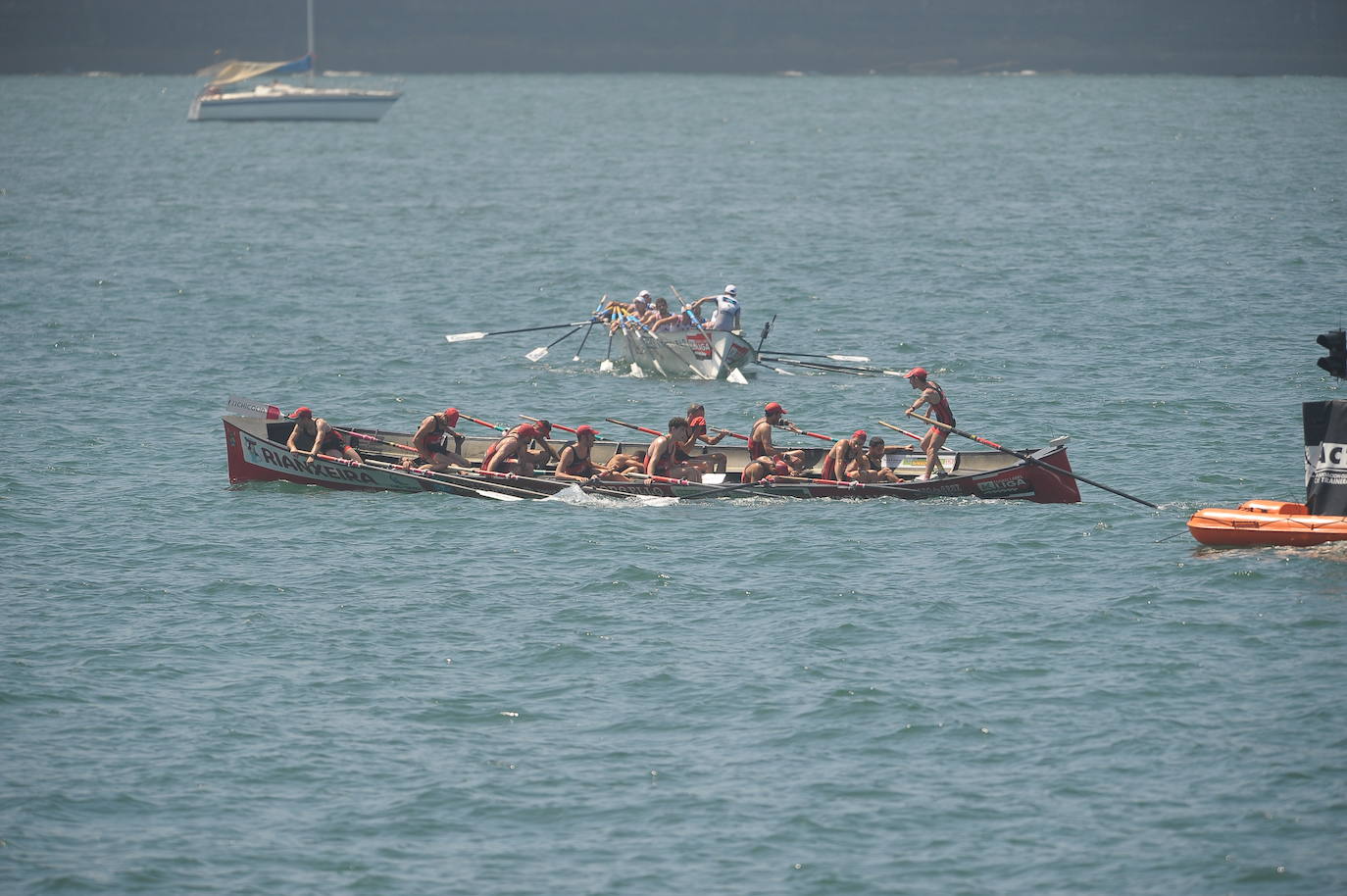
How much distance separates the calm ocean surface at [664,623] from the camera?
16.7m

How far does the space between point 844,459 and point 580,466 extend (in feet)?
15.0

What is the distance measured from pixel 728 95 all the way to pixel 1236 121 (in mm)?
63888

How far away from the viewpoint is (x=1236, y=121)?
12038 centimetres

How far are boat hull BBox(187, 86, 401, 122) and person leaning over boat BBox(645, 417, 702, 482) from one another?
109m

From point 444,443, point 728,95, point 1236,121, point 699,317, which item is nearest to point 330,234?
point 699,317

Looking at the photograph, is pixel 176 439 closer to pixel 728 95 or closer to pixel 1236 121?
pixel 1236 121

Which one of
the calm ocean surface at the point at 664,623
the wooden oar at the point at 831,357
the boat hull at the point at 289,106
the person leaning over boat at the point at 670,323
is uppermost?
the boat hull at the point at 289,106

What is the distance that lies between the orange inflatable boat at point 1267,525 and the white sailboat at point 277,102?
114 m

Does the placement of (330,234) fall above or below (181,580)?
above

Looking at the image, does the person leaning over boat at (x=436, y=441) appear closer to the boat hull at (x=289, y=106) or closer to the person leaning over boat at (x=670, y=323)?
the person leaning over boat at (x=670, y=323)

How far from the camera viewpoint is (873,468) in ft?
92.2

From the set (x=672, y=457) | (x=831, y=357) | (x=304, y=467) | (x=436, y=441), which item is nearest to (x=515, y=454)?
(x=436, y=441)

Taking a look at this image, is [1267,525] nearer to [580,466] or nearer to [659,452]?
[659,452]

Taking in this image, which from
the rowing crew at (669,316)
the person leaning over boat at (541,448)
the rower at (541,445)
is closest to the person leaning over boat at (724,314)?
the rowing crew at (669,316)
